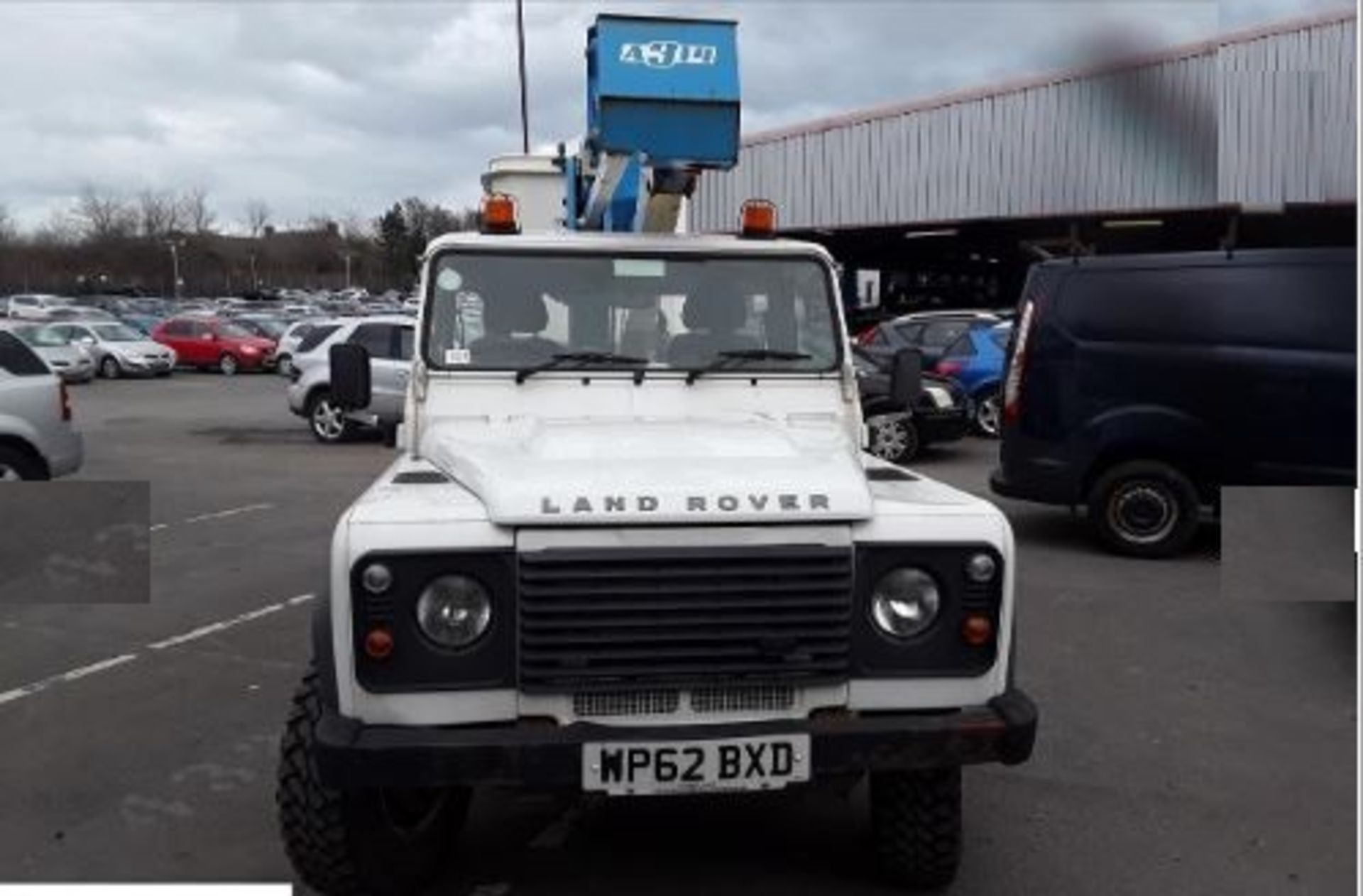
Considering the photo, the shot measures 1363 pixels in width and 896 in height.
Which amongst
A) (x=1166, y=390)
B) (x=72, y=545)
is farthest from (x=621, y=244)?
(x=72, y=545)

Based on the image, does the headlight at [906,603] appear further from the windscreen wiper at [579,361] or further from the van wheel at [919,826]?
the windscreen wiper at [579,361]

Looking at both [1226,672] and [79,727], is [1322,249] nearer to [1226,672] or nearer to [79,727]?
[1226,672]

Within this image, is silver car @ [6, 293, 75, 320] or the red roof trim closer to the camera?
the red roof trim

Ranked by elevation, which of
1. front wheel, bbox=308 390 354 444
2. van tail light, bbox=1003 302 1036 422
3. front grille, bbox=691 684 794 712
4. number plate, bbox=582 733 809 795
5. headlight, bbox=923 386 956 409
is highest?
van tail light, bbox=1003 302 1036 422

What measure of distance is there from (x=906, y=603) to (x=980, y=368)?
12.9 meters

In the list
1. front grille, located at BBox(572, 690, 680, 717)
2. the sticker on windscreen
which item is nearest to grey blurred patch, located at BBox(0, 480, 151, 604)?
the sticker on windscreen

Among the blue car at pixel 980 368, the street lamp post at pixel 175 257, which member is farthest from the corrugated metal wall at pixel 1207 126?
the street lamp post at pixel 175 257

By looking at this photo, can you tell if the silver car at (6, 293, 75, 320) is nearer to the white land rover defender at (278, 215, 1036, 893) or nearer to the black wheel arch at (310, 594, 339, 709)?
the black wheel arch at (310, 594, 339, 709)

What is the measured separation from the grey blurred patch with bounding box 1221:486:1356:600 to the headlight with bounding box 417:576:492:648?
3.62m

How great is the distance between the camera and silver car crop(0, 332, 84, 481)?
32.0ft

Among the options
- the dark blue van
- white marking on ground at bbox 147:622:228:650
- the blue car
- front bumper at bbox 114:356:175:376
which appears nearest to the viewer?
white marking on ground at bbox 147:622:228:650

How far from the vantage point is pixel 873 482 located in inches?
159

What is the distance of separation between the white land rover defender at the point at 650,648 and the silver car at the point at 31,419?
23.5 feet

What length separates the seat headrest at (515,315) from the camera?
4.83 meters
